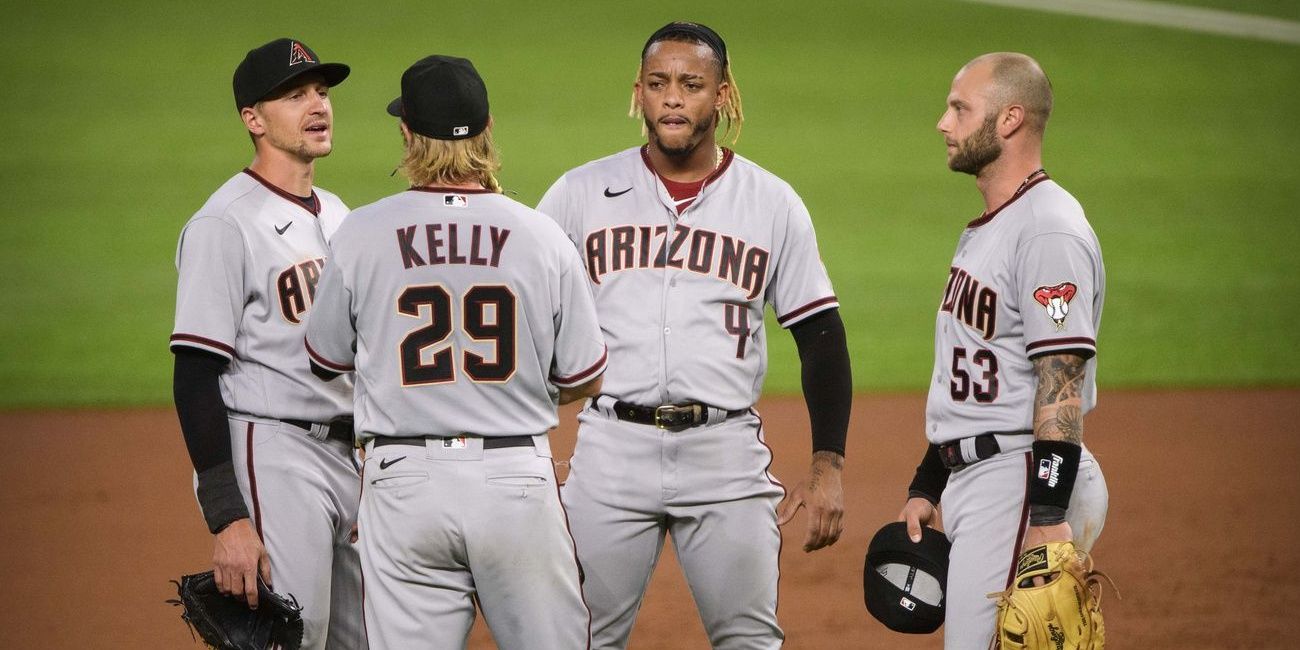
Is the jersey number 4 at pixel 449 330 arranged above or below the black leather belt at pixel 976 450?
above

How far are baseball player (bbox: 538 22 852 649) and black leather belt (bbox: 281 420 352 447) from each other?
584 mm

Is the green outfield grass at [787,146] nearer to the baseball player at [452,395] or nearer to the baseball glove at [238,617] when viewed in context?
the baseball glove at [238,617]

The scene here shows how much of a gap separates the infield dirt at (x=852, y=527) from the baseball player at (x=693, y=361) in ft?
5.09

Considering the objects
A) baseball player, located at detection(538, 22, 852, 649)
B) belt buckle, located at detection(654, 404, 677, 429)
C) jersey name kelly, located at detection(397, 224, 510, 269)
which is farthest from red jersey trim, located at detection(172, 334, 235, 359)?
belt buckle, located at detection(654, 404, 677, 429)

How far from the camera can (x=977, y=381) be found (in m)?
3.64

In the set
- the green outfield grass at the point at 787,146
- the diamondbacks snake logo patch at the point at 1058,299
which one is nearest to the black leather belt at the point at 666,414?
the diamondbacks snake logo patch at the point at 1058,299

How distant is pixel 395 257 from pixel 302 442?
73 cm

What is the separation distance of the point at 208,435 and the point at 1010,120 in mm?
2147

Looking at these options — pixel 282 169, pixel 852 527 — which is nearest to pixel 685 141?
pixel 282 169

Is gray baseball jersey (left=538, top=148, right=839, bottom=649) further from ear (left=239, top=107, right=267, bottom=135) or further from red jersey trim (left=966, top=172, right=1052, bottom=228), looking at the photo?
ear (left=239, top=107, right=267, bottom=135)

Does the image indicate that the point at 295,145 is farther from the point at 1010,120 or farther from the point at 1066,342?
the point at 1066,342

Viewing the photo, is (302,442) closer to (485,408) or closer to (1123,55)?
(485,408)

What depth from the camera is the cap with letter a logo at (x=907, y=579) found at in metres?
3.80

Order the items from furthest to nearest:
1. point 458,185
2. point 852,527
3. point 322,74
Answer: point 852,527 → point 322,74 → point 458,185
